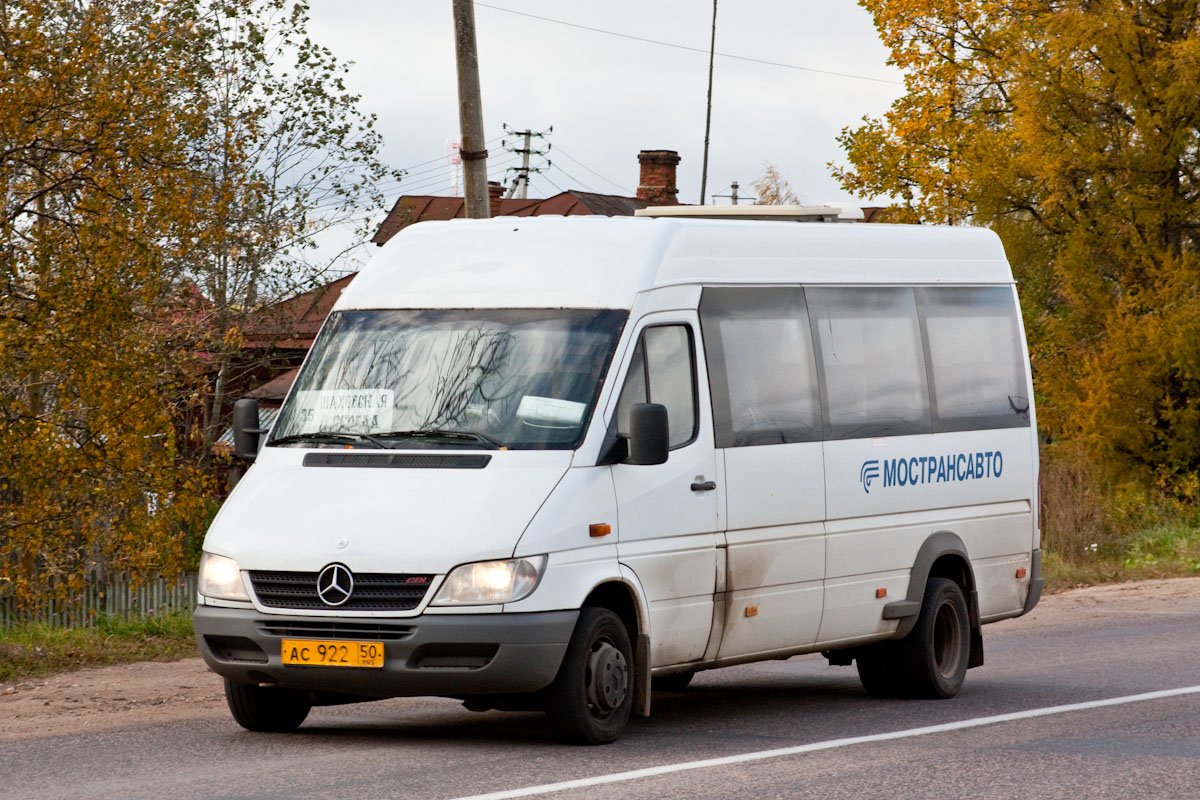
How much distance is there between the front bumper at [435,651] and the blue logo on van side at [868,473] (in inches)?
108

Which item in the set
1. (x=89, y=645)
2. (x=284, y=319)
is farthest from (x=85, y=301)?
(x=284, y=319)

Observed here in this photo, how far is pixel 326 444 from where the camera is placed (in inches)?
360

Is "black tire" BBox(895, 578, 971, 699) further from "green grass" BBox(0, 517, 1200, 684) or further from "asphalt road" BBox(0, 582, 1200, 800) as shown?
"green grass" BBox(0, 517, 1200, 684)

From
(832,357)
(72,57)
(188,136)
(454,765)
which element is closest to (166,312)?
(188,136)

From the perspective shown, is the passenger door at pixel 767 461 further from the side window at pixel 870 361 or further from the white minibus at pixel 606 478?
the side window at pixel 870 361

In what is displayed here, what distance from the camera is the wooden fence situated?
1728 centimetres

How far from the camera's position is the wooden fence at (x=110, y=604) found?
1728 cm

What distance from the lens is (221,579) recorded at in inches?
344

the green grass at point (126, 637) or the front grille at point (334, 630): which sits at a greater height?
the front grille at point (334, 630)

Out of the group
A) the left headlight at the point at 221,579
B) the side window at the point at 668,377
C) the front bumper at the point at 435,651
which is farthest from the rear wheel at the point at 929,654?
the left headlight at the point at 221,579

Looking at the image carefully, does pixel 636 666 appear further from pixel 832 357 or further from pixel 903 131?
pixel 903 131

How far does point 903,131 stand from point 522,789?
29.7m

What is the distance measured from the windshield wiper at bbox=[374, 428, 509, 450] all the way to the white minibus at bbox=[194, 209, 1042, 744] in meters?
0.02

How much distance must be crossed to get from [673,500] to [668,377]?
63cm
